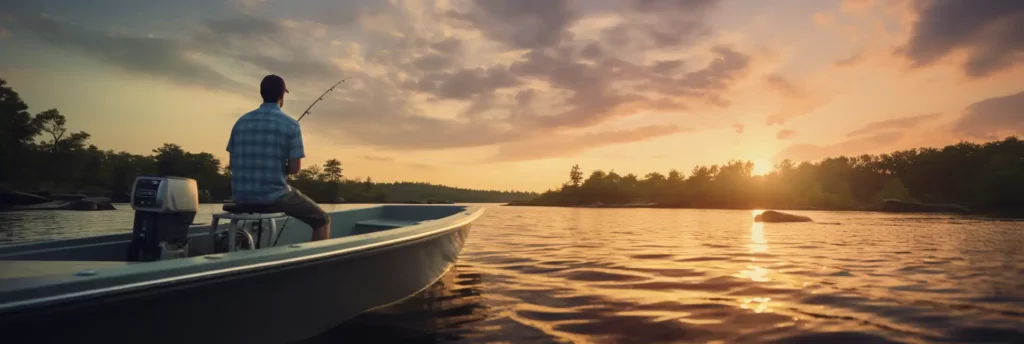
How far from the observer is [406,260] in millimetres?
5215

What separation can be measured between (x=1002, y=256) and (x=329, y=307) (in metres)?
12.2

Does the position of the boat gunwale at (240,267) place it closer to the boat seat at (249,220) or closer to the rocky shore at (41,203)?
the boat seat at (249,220)

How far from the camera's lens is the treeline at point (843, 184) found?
62.3m

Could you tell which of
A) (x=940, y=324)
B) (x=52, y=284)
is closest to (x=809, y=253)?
(x=940, y=324)

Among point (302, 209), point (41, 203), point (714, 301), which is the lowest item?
point (41, 203)

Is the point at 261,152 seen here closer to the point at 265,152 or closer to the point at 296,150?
the point at 265,152

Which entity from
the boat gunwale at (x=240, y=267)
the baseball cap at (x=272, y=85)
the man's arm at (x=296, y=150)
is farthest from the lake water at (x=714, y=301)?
the baseball cap at (x=272, y=85)

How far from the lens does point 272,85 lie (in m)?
4.70

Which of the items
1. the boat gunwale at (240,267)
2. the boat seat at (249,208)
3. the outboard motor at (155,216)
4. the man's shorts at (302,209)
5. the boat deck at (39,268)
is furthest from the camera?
the man's shorts at (302,209)

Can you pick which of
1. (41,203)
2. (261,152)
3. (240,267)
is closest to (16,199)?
(41,203)

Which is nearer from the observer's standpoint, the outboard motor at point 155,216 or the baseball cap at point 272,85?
the outboard motor at point 155,216

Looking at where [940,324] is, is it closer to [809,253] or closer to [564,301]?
[564,301]

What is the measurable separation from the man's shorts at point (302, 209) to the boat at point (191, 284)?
32.7 inches

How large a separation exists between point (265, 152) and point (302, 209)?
701 mm
